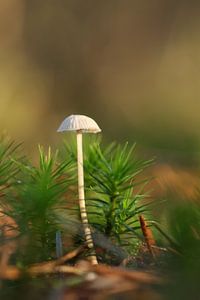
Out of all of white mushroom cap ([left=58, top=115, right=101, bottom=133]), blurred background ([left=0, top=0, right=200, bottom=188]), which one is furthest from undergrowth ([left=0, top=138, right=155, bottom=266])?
blurred background ([left=0, top=0, right=200, bottom=188])

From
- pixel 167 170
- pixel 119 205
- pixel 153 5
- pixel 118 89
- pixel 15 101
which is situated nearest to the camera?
pixel 119 205

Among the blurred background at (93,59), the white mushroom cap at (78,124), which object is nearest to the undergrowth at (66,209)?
the white mushroom cap at (78,124)

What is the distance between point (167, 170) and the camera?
0.58 m

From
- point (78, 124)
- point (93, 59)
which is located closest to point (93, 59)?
point (93, 59)

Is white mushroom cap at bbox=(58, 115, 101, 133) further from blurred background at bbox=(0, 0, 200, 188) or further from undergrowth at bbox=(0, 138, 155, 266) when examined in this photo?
blurred background at bbox=(0, 0, 200, 188)

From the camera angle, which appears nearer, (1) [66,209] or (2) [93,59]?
(1) [66,209]

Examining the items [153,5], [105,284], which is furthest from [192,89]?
[105,284]

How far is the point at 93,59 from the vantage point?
266 cm

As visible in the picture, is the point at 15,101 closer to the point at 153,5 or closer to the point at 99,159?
the point at 153,5

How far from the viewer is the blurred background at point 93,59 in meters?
2.29

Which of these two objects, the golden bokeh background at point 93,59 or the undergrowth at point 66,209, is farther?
the golden bokeh background at point 93,59

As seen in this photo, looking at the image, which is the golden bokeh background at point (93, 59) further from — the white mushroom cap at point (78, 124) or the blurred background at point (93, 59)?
the white mushroom cap at point (78, 124)

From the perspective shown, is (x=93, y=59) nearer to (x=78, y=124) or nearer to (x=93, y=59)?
(x=93, y=59)

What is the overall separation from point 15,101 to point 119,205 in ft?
6.14
